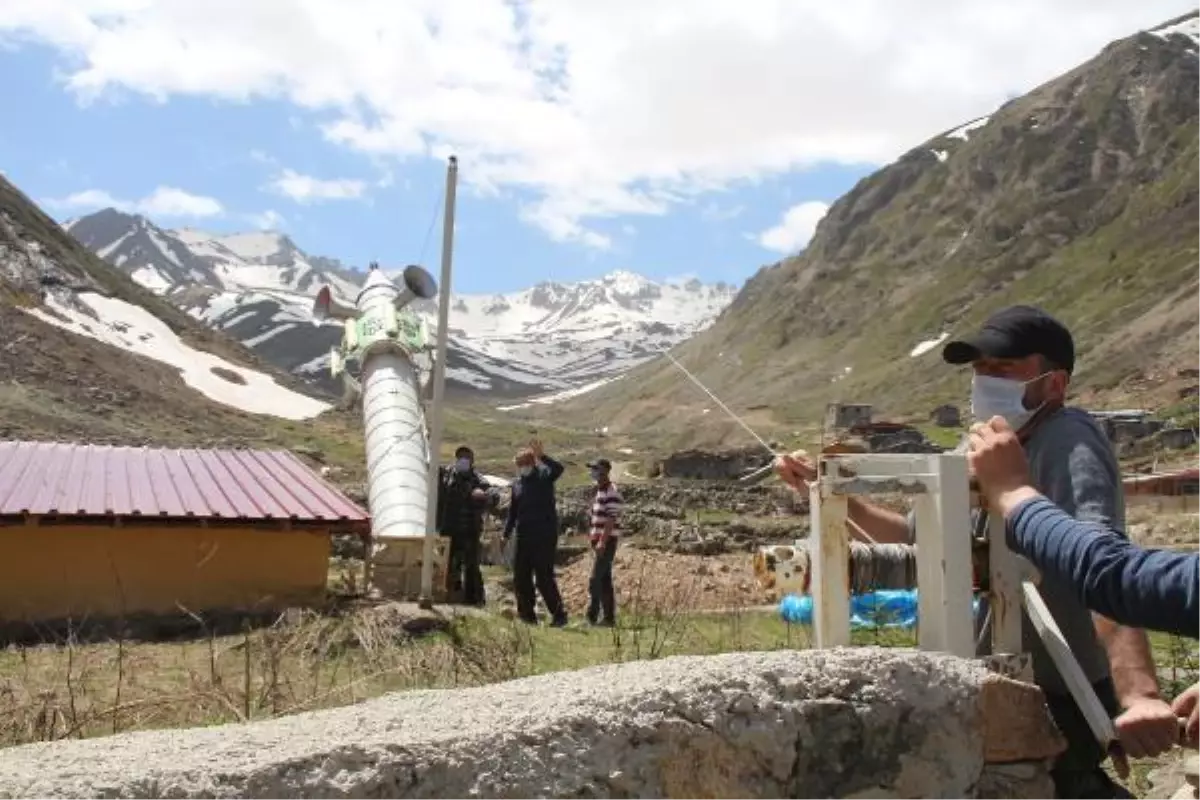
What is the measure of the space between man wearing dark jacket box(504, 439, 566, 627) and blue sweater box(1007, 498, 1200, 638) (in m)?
9.16

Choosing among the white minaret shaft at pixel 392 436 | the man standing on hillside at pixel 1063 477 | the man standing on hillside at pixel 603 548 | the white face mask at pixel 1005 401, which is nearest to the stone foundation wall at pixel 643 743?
the man standing on hillside at pixel 1063 477

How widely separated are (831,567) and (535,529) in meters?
8.47

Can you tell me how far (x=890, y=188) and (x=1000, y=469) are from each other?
15249 centimetres

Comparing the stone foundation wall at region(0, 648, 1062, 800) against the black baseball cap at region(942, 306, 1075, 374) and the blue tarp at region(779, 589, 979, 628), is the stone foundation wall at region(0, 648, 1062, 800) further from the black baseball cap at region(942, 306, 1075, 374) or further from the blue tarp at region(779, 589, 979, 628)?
the blue tarp at region(779, 589, 979, 628)

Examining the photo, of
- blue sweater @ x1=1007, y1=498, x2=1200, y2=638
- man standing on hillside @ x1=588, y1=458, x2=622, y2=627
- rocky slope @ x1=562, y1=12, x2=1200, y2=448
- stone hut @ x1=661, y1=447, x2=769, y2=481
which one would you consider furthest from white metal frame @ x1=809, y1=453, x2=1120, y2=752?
rocky slope @ x1=562, y1=12, x2=1200, y2=448

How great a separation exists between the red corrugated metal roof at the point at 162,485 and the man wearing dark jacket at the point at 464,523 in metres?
1.04

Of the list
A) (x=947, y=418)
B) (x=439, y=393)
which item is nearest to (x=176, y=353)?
(x=947, y=418)

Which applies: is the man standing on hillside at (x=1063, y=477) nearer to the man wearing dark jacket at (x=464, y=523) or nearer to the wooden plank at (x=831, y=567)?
the wooden plank at (x=831, y=567)

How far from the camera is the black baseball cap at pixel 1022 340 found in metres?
3.11

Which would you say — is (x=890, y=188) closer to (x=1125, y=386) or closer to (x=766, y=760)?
(x=1125, y=386)

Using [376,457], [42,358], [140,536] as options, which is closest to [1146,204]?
[42,358]

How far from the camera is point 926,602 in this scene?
3.23m

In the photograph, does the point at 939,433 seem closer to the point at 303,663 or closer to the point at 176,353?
the point at 176,353

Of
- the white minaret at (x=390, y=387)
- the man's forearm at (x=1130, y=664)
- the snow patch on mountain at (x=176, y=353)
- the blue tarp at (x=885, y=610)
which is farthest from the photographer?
the snow patch on mountain at (x=176, y=353)
